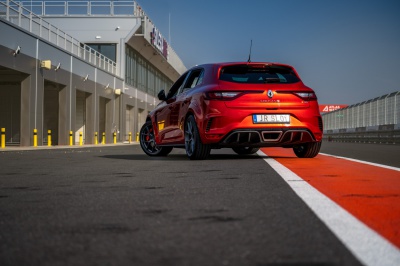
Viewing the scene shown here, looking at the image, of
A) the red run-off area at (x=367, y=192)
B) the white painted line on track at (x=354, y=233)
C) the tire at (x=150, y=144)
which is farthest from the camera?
the tire at (x=150, y=144)

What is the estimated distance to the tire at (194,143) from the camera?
920 centimetres

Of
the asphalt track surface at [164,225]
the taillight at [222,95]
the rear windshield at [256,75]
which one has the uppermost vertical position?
the rear windshield at [256,75]

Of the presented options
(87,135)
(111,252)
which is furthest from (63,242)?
(87,135)

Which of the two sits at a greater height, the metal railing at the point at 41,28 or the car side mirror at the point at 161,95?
the metal railing at the point at 41,28

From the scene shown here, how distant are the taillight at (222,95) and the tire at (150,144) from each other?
279cm

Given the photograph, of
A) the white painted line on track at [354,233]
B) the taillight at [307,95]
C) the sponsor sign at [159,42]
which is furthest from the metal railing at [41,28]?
the white painted line on track at [354,233]

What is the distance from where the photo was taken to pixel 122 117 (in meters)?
41.9

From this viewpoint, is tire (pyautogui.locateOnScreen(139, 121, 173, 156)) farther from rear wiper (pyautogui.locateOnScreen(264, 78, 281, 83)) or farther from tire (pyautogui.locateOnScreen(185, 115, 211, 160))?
rear wiper (pyautogui.locateOnScreen(264, 78, 281, 83))

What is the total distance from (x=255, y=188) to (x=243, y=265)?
2.78 meters

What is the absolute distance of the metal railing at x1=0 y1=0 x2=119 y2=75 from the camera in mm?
21500

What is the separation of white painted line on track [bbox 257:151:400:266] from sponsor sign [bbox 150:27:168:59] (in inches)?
1640

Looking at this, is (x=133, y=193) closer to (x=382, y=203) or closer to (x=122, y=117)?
(x=382, y=203)

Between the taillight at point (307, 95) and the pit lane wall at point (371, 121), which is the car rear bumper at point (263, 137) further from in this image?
the pit lane wall at point (371, 121)

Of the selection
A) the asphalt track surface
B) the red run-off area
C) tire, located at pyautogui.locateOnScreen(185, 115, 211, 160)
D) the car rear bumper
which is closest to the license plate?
the car rear bumper
